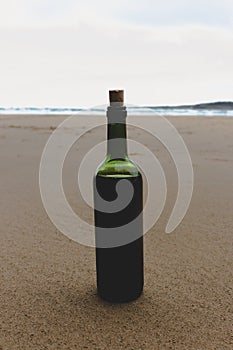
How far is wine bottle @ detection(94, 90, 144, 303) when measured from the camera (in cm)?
90

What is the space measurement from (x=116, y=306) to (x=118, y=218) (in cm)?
18

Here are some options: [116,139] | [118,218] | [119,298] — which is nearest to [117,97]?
[116,139]

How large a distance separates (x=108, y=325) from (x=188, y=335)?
0.15 m

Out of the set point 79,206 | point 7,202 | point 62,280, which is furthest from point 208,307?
point 7,202

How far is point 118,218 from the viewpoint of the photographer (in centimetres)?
91

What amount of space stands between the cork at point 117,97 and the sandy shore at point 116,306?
16.5 inches

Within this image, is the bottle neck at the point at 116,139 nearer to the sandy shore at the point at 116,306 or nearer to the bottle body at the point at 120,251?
the bottle body at the point at 120,251

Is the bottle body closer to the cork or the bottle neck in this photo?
the bottle neck

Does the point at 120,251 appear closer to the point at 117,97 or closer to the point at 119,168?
the point at 119,168

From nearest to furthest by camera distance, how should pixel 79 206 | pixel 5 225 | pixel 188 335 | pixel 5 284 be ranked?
pixel 188 335, pixel 5 284, pixel 5 225, pixel 79 206

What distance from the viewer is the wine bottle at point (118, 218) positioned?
2.96 ft

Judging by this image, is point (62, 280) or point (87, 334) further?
point (62, 280)

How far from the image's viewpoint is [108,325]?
85cm

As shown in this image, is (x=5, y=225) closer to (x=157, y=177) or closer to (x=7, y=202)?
(x=7, y=202)
